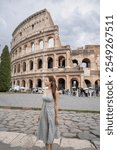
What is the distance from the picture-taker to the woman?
3913 mm

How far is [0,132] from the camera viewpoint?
5.84 metres

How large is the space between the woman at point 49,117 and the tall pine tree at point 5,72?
85.6 feet

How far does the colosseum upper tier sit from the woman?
27471 millimetres

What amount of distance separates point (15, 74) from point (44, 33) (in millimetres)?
11182

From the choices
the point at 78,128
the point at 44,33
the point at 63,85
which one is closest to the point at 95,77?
the point at 63,85

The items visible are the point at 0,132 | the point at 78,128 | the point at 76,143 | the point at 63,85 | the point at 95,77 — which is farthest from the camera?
the point at 63,85

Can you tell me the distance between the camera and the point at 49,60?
36781 mm

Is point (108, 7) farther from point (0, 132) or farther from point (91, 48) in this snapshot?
point (91, 48)

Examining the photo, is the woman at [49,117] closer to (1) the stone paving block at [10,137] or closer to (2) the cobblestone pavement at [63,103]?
(1) the stone paving block at [10,137]

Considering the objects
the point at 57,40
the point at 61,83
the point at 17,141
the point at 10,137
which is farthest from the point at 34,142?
the point at 57,40

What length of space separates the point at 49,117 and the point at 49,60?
108 ft

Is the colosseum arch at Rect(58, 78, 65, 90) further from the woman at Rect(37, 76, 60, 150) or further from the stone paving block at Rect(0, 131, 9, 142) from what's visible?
the woman at Rect(37, 76, 60, 150)

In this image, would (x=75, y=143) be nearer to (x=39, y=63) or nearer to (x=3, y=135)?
(x=3, y=135)

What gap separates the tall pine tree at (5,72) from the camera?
29281 millimetres
